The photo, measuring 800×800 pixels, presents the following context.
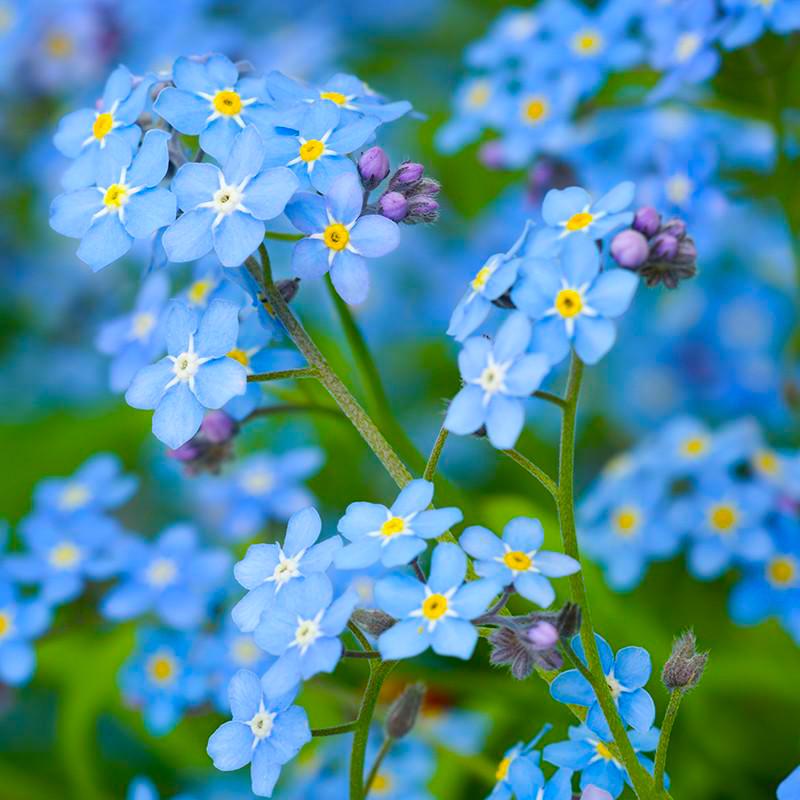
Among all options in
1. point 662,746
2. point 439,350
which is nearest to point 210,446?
point 662,746

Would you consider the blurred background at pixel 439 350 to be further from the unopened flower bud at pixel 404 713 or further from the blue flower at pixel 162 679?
the unopened flower bud at pixel 404 713

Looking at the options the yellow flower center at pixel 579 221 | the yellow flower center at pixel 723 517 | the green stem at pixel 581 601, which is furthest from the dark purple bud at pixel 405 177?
the yellow flower center at pixel 723 517

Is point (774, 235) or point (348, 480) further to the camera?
point (774, 235)

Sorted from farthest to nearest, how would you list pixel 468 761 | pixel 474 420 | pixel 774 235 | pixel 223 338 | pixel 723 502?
pixel 774 235
pixel 723 502
pixel 468 761
pixel 223 338
pixel 474 420

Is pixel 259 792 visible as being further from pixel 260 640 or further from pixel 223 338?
pixel 223 338

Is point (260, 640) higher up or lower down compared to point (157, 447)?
higher up

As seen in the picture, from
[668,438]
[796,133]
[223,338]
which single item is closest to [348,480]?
[668,438]
